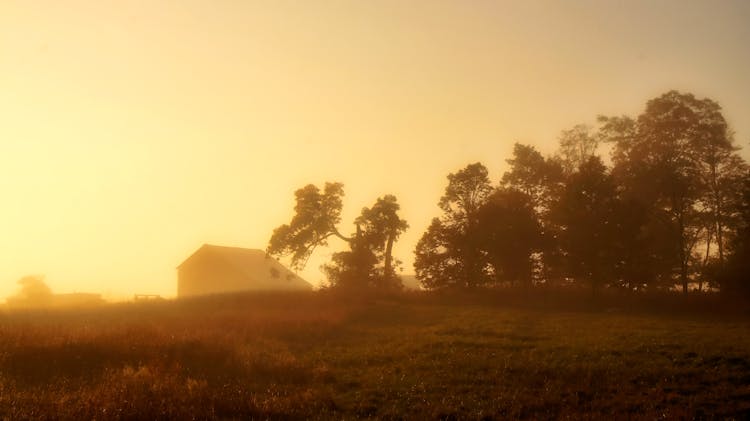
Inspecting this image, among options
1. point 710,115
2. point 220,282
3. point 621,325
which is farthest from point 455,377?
point 220,282

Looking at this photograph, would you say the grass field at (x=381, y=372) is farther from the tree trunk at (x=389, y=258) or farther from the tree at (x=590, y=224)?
the tree trunk at (x=389, y=258)

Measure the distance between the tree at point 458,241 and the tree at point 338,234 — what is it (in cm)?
542

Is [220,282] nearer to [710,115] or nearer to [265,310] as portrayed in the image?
[265,310]

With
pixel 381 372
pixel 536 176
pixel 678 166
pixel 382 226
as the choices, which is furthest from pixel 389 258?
pixel 381 372

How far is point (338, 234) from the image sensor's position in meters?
66.4

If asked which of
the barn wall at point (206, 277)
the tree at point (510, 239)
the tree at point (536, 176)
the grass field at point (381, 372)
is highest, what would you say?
the tree at point (536, 176)

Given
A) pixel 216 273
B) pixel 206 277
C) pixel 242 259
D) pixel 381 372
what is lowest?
pixel 381 372

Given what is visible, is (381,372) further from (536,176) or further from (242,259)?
(242,259)

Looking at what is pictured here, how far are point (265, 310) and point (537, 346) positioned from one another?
24.2 m

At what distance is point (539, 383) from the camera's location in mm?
19797

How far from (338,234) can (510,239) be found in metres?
20.2

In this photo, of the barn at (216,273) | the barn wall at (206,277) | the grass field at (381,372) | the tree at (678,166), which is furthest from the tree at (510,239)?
the barn wall at (206,277)

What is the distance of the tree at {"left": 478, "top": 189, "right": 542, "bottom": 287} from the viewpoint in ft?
186

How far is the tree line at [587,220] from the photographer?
2021 inches
